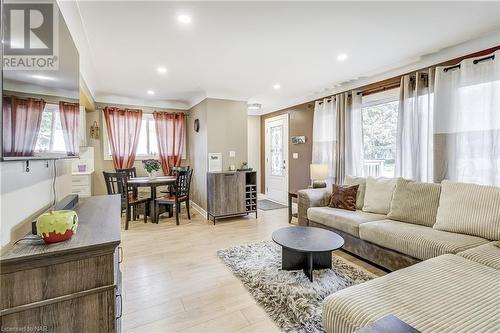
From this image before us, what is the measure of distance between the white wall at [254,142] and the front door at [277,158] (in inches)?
14.8

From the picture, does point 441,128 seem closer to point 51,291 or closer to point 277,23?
point 277,23

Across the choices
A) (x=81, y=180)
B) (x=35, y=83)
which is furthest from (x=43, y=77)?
(x=81, y=180)

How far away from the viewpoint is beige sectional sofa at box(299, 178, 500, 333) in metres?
1.24

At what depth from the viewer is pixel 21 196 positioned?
4.13 ft

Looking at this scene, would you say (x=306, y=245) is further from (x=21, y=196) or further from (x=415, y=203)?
(x=21, y=196)

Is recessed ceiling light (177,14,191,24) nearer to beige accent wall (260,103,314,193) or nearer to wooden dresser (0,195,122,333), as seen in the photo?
wooden dresser (0,195,122,333)

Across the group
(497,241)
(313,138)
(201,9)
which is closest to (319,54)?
(201,9)

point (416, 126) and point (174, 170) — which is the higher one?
point (416, 126)

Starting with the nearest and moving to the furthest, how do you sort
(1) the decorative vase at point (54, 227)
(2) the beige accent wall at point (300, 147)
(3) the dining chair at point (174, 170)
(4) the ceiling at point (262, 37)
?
(1) the decorative vase at point (54, 227) < (4) the ceiling at point (262, 37) < (3) the dining chair at point (174, 170) < (2) the beige accent wall at point (300, 147)

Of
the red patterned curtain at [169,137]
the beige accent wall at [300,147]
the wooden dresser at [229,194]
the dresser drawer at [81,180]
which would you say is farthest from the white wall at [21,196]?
the beige accent wall at [300,147]

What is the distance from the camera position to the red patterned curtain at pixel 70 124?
1.67 metres

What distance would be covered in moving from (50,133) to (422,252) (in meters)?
3.05

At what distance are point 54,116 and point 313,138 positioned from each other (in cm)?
428

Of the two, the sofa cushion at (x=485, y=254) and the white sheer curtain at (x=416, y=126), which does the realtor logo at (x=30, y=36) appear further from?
the white sheer curtain at (x=416, y=126)
